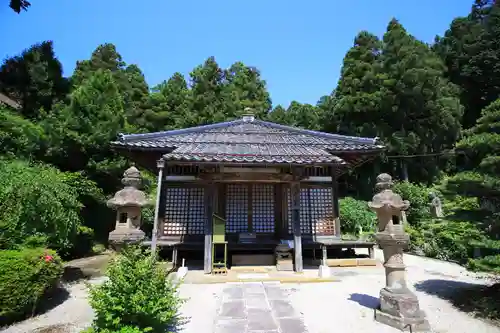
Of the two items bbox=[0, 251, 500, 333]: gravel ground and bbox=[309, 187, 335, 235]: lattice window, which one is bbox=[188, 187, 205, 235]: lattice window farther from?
bbox=[309, 187, 335, 235]: lattice window

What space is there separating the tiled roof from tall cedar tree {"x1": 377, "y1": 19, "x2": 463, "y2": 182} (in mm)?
12428

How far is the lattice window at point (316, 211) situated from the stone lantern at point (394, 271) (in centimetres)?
508

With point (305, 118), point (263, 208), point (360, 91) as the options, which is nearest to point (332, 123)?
point (360, 91)

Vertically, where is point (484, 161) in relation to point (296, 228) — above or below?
above

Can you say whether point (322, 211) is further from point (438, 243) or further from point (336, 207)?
point (438, 243)

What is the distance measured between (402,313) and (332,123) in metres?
22.6

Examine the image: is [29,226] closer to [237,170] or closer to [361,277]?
[237,170]

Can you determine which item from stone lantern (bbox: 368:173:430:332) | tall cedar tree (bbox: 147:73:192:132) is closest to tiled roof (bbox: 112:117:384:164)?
stone lantern (bbox: 368:173:430:332)

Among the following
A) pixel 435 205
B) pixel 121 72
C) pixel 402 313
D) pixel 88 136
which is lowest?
pixel 402 313

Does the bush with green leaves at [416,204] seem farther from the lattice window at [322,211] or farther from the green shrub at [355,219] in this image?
the lattice window at [322,211]

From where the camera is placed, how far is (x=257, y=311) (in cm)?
489

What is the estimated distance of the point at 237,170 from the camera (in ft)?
27.5

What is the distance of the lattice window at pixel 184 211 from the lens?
9602 mm

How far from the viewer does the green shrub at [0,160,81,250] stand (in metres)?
5.58
